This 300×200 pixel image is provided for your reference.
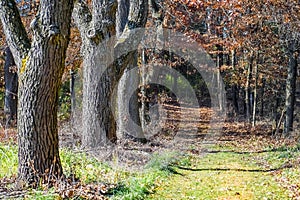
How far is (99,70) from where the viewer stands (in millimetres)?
9328

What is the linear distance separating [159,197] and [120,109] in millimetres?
6009

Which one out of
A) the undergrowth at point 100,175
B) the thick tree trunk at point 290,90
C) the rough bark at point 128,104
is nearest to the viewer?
the undergrowth at point 100,175

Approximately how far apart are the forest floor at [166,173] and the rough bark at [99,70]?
586 mm

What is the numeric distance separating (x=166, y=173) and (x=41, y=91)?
4.04 m

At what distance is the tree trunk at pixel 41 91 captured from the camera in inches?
238

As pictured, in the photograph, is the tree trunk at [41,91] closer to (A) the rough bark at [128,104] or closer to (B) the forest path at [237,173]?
(B) the forest path at [237,173]

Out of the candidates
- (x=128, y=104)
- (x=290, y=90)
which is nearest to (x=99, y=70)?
(x=128, y=104)

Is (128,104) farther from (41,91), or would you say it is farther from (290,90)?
(290,90)

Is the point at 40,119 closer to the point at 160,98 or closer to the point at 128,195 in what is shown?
the point at 128,195

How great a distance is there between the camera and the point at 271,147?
45.8ft

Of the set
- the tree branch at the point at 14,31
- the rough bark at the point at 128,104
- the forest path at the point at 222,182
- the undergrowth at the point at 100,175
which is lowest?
the forest path at the point at 222,182

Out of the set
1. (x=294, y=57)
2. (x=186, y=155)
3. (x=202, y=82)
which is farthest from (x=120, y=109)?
(x=202, y=82)

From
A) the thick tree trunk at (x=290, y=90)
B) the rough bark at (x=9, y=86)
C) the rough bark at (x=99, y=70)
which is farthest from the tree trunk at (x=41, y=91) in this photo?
the rough bark at (x=9, y=86)

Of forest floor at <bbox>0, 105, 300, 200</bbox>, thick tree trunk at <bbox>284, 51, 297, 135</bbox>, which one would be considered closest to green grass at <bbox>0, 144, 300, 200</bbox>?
forest floor at <bbox>0, 105, 300, 200</bbox>
